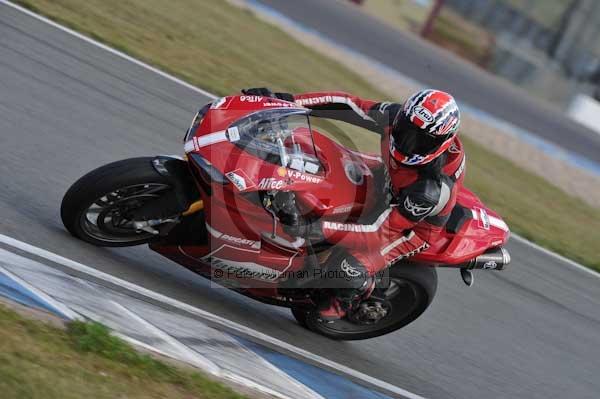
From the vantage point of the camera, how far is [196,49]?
11.5m

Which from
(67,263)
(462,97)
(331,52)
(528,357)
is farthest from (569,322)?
(462,97)

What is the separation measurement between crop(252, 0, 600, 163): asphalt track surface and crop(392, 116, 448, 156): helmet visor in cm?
1161

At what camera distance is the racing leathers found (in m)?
4.80

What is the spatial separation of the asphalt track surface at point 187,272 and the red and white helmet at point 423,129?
1522 mm

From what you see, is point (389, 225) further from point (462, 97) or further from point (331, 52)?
point (462, 97)

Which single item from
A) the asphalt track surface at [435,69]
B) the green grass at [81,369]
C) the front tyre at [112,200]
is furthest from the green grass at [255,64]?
the green grass at [81,369]

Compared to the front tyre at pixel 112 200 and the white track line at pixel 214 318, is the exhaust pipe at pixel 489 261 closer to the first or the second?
the white track line at pixel 214 318

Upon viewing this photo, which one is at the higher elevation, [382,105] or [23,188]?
[382,105]

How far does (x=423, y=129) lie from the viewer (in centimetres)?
472

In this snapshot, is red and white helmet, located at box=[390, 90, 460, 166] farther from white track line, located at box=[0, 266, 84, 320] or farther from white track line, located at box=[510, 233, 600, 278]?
white track line, located at box=[510, 233, 600, 278]

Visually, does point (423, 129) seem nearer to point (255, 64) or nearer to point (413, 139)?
point (413, 139)

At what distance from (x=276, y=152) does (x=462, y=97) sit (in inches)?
579

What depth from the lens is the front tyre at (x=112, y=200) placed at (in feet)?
15.0

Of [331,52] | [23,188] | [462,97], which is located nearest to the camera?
[23,188]
